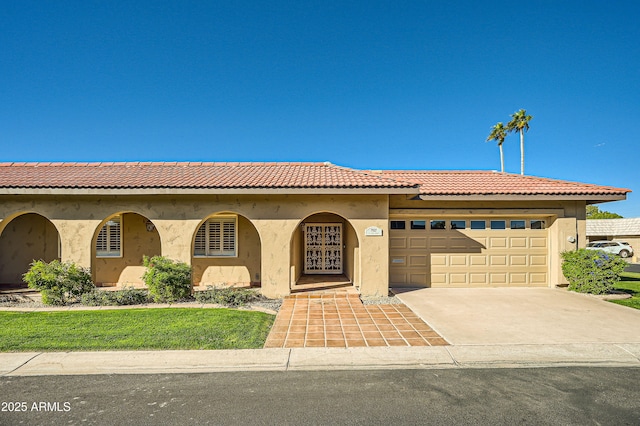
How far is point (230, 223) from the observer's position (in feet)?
39.6

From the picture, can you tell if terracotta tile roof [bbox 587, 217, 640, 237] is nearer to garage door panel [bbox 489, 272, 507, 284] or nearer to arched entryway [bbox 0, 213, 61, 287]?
garage door panel [bbox 489, 272, 507, 284]

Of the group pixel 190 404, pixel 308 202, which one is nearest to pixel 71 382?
pixel 190 404

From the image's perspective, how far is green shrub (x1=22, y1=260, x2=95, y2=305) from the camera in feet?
A: 28.3

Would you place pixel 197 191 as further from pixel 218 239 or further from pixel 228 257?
pixel 228 257

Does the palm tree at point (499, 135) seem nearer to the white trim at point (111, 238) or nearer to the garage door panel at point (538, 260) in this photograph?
the garage door panel at point (538, 260)

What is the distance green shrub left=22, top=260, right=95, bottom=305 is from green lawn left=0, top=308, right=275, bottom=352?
959mm

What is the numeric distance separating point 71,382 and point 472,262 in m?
11.3

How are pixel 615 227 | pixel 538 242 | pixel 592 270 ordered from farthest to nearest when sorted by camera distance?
1. pixel 615 227
2. pixel 538 242
3. pixel 592 270

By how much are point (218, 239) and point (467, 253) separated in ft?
29.9

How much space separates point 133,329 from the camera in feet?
20.9

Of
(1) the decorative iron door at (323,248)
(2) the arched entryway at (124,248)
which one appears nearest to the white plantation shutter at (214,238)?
(2) the arched entryway at (124,248)

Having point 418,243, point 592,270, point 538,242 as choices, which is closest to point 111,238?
point 418,243

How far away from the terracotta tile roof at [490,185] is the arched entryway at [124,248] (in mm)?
9212

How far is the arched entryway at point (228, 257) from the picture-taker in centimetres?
1191
